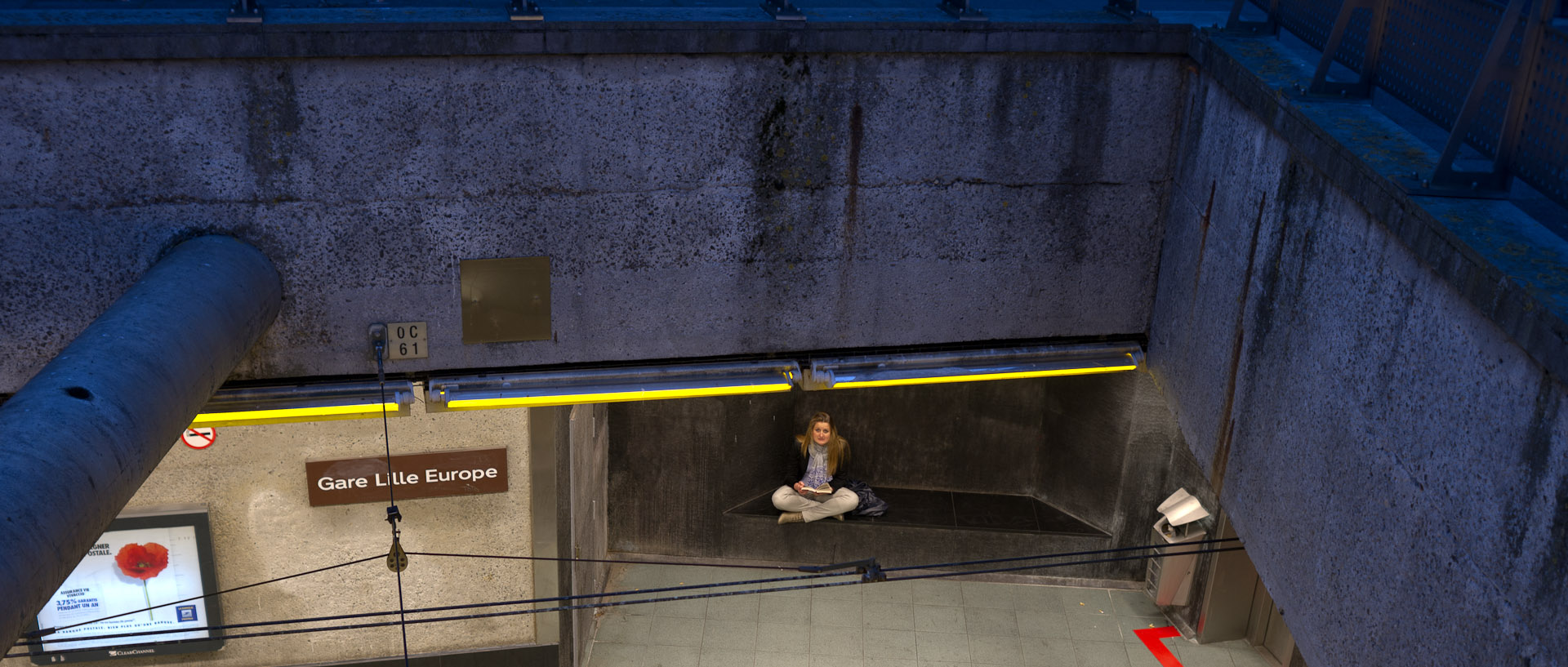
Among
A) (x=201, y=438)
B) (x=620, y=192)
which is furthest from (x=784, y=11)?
(x=201, y=438)

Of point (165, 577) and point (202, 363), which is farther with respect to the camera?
point (165, 577)

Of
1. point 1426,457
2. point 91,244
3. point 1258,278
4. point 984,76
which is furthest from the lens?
point 984,76

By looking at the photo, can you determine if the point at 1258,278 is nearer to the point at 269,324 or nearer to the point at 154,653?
the point at 269,324

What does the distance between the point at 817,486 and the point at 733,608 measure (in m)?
1.38

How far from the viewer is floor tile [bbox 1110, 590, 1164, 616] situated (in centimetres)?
1077

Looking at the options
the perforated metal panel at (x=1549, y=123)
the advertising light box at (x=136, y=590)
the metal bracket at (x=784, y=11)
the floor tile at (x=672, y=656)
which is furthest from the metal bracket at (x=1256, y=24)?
the advertising light box at (x=136, y=590)

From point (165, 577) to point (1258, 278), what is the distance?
7.17m

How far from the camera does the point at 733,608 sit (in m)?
10.5

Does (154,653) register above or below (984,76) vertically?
below

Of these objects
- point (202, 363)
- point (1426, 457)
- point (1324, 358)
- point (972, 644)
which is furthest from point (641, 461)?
point (1426, 457)

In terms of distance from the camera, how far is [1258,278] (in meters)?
5.29

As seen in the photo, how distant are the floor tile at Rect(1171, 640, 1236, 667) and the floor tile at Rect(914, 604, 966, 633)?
1866mm

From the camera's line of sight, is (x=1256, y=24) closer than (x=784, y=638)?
Yes

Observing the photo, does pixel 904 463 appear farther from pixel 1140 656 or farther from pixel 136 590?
pixel 136 590
